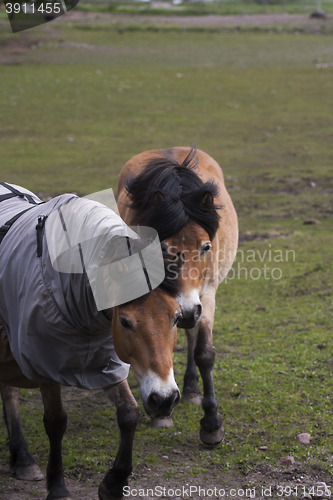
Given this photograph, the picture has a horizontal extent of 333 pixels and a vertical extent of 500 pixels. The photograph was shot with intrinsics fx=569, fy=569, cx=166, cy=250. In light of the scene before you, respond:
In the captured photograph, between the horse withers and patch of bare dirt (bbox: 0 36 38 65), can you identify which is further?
patch of bare dirt (bbox: 0 36 38 65)

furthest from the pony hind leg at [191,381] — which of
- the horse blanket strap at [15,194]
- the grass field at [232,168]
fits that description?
the horse blanket strap at [15,194]

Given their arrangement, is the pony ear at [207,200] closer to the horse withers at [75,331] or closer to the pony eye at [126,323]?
the horse withers at [75,331]

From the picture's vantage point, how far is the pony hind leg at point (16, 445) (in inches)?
131

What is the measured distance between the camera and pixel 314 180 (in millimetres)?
10328

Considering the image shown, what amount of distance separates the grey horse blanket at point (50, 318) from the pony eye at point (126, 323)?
0.65ft

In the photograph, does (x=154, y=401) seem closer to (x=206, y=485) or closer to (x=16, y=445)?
(x=206, y=485)

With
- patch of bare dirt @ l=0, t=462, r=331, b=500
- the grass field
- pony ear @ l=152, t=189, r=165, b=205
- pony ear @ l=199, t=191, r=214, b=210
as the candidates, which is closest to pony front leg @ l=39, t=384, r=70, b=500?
patch of bare dirt @ l=0, t=462, r=331, b=500

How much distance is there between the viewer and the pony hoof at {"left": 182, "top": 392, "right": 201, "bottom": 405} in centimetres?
421

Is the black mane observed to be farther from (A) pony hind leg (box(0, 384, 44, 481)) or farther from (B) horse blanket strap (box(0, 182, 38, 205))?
(A) pony hind leg (box(0, 384, 44, 481))

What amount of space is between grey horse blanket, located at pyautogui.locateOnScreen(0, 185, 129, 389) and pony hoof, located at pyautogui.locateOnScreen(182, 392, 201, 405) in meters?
1.50

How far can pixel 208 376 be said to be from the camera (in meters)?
3.81

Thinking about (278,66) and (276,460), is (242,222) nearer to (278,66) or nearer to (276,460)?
(276,460)

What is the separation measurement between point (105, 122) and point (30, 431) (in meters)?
11.9

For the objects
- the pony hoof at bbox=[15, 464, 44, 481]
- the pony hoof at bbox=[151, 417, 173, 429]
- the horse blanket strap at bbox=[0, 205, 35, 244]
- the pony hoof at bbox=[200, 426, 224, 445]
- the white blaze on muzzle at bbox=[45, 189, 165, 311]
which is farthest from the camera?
the pony hoof at bbox=[151, 417, 173, 429]
